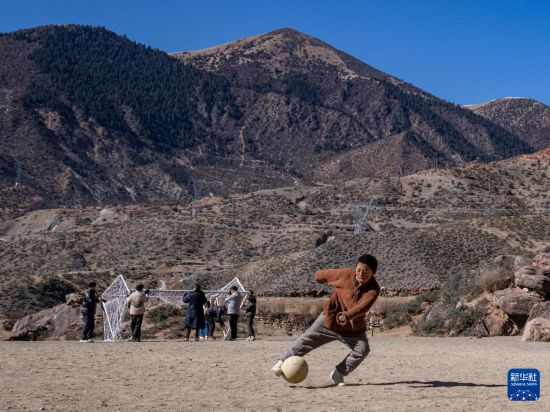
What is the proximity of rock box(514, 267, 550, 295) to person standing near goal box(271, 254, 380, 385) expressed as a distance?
1279 cm

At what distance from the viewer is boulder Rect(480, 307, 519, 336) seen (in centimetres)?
2234

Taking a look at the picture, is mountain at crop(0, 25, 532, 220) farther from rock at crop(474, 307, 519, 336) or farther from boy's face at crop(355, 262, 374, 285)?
Result: boy's face at crop(355, 262, 374, 285)

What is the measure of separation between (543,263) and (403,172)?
11263 cm

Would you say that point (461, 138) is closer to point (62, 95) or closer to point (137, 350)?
point (62, 95)

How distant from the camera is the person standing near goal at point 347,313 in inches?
396

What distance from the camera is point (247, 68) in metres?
192

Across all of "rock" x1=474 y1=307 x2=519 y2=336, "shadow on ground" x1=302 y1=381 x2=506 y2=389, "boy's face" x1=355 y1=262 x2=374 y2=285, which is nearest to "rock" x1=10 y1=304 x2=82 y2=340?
"rock" x1=474 y1=307 x2=519 y2=336

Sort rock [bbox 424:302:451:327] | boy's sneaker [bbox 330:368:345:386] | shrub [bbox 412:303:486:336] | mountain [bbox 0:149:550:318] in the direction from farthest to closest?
1. mountain [bbox 0:149:550:318]
2. rock [bbox 424:302:451:327]
3. shrub [bbox 412:303:486:336]
4. boy's sneaker [bbox 330:368:345:386]

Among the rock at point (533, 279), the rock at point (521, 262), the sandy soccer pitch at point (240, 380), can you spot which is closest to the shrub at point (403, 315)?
the rock at point (521, 262)

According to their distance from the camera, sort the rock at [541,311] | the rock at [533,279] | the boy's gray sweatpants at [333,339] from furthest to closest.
A: the rock at [533,279], the rock at [541,311], the boy's gray sweatpants at [333,339]

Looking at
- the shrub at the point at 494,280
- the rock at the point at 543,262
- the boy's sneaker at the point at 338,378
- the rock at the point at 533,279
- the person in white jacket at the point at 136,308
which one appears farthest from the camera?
the shrub at the point at 494,280

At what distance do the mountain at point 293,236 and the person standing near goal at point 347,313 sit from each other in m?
24.6

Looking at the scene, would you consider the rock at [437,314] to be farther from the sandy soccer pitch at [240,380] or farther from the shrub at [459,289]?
the sandy soccer pitch at [240,380]

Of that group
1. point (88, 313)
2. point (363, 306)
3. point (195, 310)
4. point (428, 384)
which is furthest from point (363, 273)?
point (195, 310)
